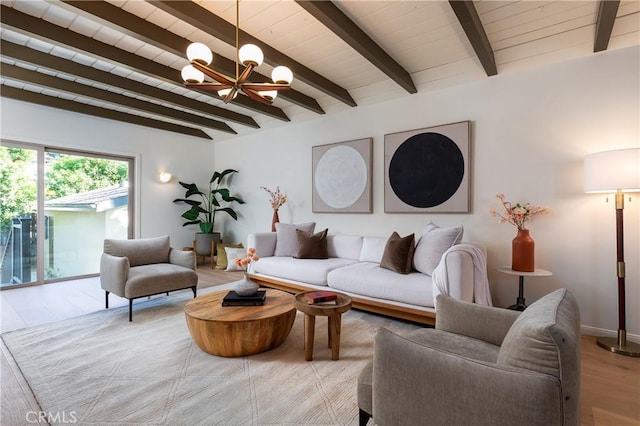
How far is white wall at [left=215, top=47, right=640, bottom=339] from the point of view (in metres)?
2.68

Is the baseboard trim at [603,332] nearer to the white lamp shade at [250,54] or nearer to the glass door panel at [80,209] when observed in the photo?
the white lamp shade at [250,54]

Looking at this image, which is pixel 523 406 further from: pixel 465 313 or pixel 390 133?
pixel 390 133

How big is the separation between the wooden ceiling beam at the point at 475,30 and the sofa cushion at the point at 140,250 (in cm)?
385

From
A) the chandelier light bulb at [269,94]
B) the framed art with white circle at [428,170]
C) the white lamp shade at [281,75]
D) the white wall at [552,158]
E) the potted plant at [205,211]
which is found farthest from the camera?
the potted plant at [205,211]

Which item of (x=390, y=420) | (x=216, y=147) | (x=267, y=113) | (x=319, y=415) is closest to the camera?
(x=390, y=420)

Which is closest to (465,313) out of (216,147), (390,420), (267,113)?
(390,420)

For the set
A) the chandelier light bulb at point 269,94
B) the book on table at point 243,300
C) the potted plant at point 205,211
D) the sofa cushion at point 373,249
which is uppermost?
the chandelier light bulb at point 269,94

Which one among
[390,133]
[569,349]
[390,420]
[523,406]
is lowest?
[390,420]

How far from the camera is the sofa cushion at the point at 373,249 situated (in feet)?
12.2

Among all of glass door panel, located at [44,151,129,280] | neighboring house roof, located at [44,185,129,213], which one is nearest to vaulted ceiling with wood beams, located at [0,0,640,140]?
glass door panel, located at [44,151,129,280]

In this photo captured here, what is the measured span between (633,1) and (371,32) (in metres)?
1.97

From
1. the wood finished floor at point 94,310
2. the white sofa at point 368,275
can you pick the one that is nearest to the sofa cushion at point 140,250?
the wood finished floor at point 94,310

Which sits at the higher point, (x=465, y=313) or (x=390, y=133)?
(x=390, y=133)

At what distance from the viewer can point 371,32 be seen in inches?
111
